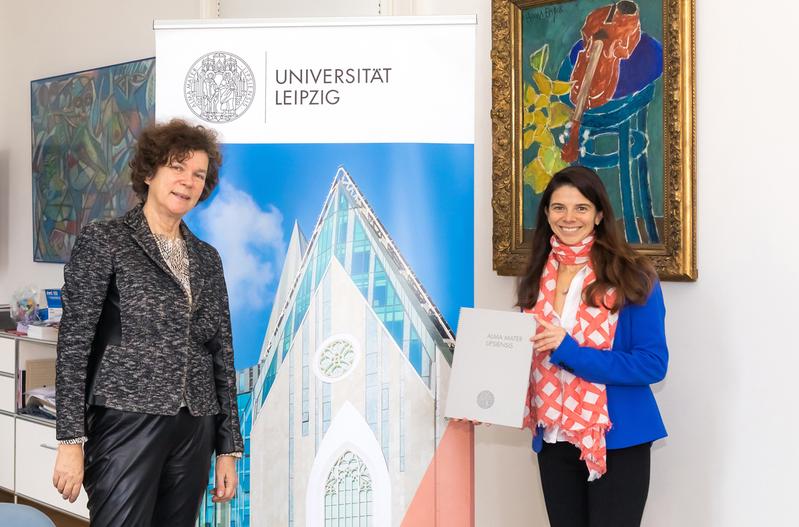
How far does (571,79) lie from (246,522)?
1.74 metres

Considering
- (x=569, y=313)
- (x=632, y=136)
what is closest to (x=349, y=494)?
(x=569, y=313)

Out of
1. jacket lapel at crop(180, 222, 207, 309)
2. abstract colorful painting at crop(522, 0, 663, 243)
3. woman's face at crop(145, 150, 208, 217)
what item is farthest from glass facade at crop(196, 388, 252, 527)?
abstract colorful painting at crop(522, 0, 663, 243)

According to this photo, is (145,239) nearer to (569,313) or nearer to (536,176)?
(569,313)

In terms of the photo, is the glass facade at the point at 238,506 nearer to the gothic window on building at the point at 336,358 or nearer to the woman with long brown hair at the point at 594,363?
the gothic window on building at the point at 336,358

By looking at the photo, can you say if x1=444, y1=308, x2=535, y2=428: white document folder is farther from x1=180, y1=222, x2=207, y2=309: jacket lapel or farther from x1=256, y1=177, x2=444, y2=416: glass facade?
x1=180, y1=222, x2=207, y2=309: jacket lapel

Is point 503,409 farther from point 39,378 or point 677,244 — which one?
point 39,378

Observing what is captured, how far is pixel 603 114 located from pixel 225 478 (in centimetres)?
162

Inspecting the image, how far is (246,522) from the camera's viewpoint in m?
2.34

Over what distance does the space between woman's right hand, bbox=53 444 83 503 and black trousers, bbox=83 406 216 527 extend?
4 centimetres

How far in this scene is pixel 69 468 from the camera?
1804 millimetres

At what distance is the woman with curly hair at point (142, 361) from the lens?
71.7 inches

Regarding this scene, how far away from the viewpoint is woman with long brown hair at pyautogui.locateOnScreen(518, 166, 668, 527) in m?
2.03

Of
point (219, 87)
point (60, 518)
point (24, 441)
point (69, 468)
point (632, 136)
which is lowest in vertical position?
point (60, 518)
